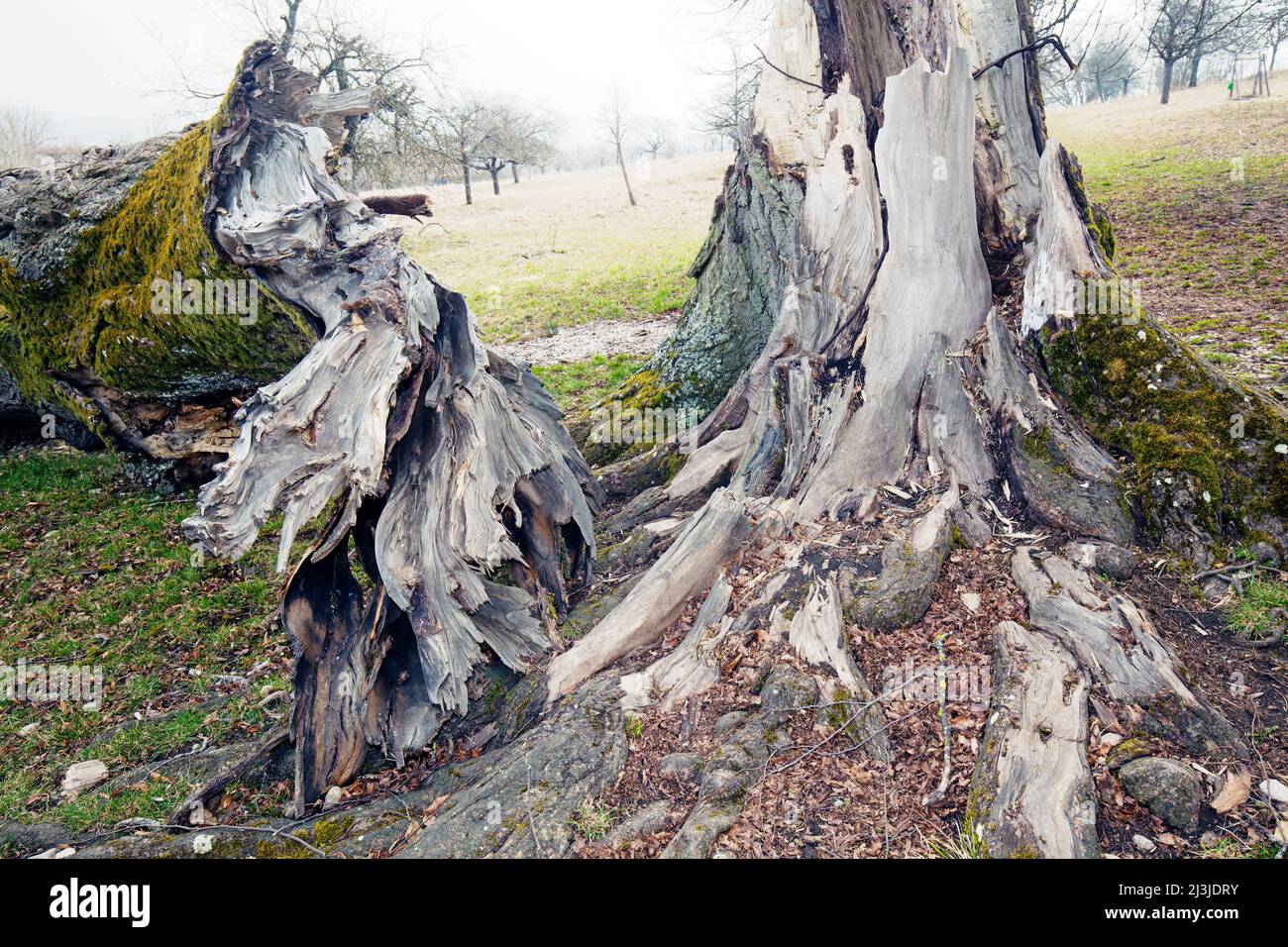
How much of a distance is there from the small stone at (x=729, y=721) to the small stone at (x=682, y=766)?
146 mm

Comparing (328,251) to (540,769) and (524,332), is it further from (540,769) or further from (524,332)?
(524,332)

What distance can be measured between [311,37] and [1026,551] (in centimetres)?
2287

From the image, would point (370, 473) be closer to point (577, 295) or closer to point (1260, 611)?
point (1260, 611)

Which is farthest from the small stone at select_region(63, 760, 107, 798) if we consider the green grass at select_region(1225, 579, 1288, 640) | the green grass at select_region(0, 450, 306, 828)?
the green grass at select_region(1225, 579, 1288, 640)

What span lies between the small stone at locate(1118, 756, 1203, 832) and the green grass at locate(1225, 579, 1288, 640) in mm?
942

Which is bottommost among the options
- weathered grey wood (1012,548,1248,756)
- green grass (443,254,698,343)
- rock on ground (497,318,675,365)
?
weathered grey wood (1012,548,1248,756)

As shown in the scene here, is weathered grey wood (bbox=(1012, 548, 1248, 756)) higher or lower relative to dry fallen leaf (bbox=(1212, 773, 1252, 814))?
higher

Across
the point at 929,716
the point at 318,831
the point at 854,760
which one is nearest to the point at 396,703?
the point at 318,831

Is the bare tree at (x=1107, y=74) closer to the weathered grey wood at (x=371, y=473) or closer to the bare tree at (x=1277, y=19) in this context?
the bare tree at (x=1277, y=19)

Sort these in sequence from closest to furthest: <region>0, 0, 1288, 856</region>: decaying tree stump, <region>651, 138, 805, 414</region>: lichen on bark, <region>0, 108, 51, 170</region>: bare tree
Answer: <region>0, 0, 1288, 856</region>: decaying tree stump → <region>651, 138, 805, 414</region>: lichen on bark → <region>0, 108, 51, 170</region>: bare tree

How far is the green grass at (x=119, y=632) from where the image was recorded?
13.6ft

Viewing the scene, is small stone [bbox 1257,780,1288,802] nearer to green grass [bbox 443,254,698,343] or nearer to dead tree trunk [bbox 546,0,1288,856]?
dead tree trunk [bbox 546,0,1288,856]

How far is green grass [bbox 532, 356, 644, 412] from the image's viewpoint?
26.9ft
